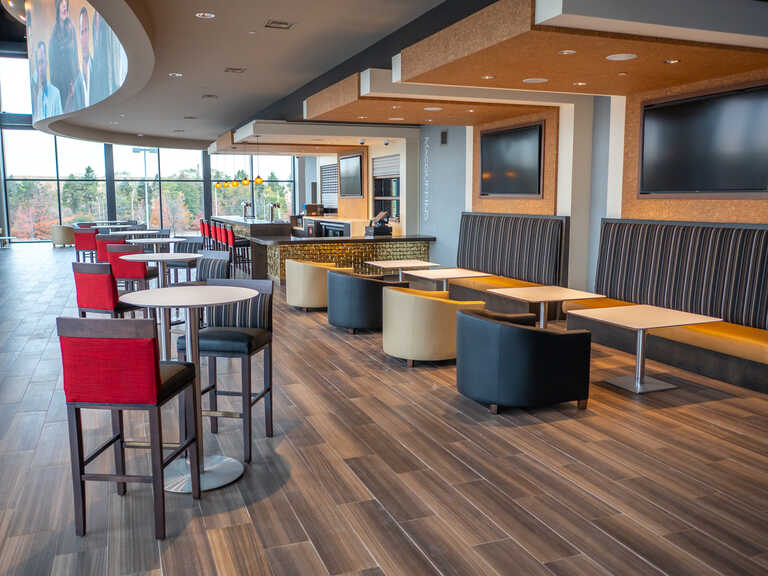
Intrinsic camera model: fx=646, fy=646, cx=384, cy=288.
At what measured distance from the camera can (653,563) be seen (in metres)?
2.63

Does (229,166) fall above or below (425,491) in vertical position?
above

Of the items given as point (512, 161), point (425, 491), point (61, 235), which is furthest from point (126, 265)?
point (61, 235)

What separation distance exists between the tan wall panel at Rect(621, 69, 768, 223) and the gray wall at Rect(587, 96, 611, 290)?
0.61 meters

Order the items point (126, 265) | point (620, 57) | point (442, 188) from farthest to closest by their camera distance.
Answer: point (442, 188) < point (126, 265) < point (620, 57)

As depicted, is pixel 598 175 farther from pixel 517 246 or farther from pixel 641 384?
pixel 641 384

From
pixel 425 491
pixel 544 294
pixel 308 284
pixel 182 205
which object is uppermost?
pixel 182 205

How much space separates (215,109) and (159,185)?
863 cm

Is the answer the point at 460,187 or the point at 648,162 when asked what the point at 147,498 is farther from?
the point at 460,187

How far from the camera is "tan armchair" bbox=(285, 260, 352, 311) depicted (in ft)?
26.5

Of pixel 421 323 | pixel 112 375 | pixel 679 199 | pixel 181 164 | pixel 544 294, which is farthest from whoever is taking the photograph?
pixel 181 164

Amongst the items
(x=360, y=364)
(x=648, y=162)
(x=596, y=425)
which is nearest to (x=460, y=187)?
(x=648, y=162)

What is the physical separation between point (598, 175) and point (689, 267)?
2.00 metres

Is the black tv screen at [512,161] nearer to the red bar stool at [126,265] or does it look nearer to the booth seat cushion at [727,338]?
the booth seat cushion at [727,338]

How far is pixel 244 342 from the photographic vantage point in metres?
3.60
